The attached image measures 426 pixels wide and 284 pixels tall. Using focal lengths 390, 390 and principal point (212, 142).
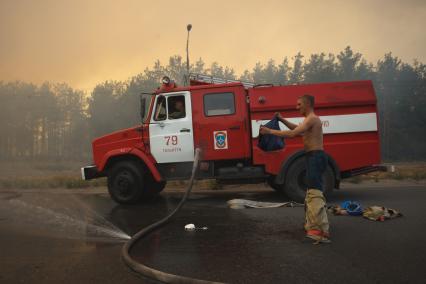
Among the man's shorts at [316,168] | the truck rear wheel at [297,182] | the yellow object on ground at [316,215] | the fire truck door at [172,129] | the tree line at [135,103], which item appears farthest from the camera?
the tree line at [135,103]

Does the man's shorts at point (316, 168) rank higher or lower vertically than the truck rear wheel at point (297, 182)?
higher

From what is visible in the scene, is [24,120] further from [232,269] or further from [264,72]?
[232,269]

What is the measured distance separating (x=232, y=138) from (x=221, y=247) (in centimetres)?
404

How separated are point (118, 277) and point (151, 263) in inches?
18.6

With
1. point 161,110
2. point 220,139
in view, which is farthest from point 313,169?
point 161,110

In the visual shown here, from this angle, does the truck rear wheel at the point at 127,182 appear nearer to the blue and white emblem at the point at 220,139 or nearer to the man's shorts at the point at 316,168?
the blue and white emblem at the point at 220,139

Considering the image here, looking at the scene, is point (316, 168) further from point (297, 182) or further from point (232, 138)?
point (232, 138)

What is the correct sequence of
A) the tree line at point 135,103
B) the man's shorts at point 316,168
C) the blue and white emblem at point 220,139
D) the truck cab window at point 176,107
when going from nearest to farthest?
the man's shorts at point 316,168, the blue and white emblem at point 220,139, the truck cab window at point 176,107, the tree line at point 135,103

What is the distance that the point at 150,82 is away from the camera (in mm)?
66188

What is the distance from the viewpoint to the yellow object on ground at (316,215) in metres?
5.00

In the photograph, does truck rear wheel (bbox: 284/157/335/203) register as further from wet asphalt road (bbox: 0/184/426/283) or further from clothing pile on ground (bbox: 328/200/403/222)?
clothing pile on ground (bbox: 328/200/403/222)

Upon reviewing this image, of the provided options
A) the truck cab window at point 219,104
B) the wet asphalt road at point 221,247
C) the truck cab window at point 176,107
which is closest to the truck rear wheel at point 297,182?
the wet asphalt road at point 221,247

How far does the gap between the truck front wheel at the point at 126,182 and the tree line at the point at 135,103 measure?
3029cm

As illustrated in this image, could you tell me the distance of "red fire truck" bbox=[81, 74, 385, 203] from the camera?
8375mm
